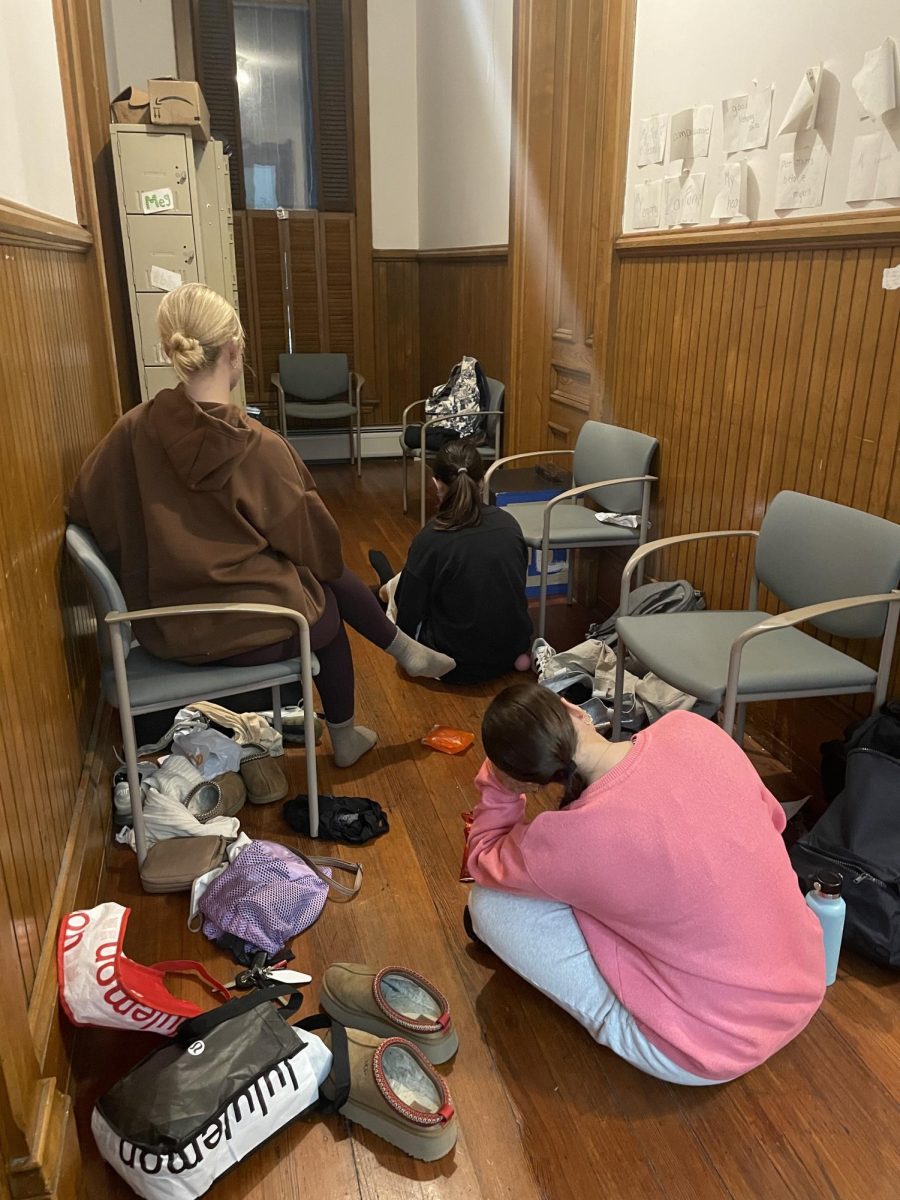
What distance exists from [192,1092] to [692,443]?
236cm

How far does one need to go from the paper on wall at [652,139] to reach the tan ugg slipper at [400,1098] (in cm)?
274

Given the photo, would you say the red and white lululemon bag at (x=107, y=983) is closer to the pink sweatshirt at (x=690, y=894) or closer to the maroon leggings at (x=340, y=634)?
the pink sweatshirt at (x=690, y=894)

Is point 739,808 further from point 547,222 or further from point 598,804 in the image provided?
point 547,222

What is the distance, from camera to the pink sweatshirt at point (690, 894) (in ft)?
4.56

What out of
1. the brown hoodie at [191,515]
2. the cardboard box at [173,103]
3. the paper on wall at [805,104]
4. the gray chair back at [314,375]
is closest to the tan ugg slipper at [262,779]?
the brown hoodie at [191,515]

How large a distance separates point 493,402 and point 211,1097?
3.92 metres

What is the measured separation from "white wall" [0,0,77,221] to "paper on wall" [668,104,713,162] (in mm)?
1842

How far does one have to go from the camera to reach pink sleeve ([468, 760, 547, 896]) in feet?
5.24

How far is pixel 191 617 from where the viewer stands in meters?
2.03

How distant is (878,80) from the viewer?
2.04 m

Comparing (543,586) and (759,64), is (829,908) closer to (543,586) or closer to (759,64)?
(543,586)

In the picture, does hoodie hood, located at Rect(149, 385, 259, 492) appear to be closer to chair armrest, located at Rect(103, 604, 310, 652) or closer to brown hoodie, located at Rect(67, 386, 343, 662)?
brown hoodie, located at Rect(67, 386, 343, 662)

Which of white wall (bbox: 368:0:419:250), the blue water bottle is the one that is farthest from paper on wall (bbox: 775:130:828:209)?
white wall (bbox: 368:0:419:250)

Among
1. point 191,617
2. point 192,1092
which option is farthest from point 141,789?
point 192,1092
